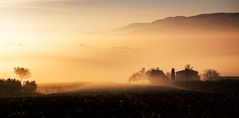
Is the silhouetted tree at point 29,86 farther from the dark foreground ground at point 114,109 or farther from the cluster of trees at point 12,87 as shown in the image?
the dark foreground ground at point 114,109

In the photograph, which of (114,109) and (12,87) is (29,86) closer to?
(12,87)

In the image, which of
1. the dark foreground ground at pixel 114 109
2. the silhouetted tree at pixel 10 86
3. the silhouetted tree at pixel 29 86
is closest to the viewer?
the dark foreground ground at pixel 114 109

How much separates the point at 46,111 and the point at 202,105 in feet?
51.6

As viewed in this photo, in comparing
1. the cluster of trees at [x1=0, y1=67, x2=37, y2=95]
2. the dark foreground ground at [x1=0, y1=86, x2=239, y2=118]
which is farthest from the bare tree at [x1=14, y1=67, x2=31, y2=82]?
the dark foreground ground at [x1=0, y1=86, x2=239, y2=118]

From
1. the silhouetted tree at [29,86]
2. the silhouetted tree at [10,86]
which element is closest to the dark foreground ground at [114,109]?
the silhouetted tree at [10,86]

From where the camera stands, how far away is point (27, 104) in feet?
138

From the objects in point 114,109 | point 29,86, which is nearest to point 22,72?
point 29,86

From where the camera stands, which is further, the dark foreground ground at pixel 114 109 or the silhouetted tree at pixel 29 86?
the silhouetted tree at pixel 29 86

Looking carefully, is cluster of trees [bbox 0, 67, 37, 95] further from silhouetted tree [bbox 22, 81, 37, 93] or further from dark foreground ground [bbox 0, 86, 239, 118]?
dark foreground ground [bbox 0, 86, 239, 118]

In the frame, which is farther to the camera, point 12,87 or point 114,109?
point 12,87

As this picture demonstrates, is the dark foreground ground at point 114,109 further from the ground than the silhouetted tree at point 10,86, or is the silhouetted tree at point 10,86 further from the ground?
the silhouetted tree at point 10,86

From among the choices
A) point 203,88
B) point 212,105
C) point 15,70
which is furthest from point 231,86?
point 15,70

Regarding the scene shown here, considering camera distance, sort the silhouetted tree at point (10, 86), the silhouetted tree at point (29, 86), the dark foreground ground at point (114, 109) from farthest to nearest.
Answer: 1. the silhouetted tree at point (29, 86)
2. the silhouetted tree at point (10, 86)
3. the dark foreground ground at point (114, 109)

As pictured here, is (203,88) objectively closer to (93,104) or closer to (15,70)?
(93,104)
